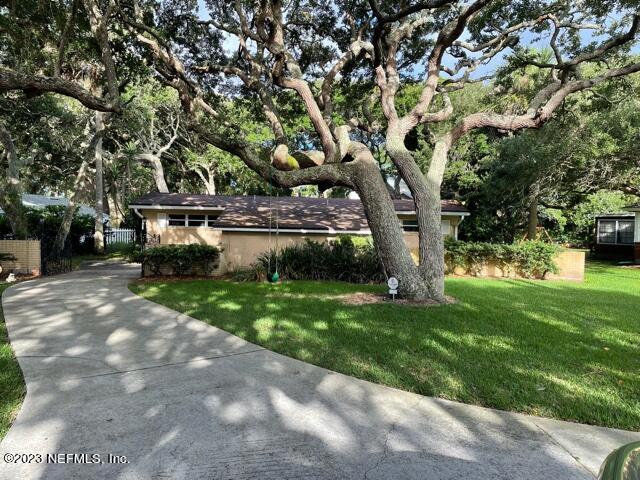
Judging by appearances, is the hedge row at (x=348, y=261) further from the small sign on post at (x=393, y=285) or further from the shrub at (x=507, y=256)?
the small sign on post at (x=393, y=285)

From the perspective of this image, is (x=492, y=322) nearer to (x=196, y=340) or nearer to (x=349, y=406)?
(x=349, y=406)

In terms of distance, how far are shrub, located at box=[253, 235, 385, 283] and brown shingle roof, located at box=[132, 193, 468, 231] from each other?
2527 mm

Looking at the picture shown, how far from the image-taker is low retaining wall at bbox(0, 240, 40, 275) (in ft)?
44.1

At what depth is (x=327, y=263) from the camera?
1349cm

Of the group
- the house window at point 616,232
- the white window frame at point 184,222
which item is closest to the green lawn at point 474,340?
the white window frame at point 184,222

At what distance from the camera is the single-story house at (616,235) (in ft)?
82.1

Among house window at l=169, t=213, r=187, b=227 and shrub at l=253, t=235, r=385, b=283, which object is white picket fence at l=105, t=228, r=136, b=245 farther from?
shrub at l=253, t=235, r=385, b=283

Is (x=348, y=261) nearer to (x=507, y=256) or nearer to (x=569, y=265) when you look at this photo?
(x=507, y=256)

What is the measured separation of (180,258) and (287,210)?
611 centimetres

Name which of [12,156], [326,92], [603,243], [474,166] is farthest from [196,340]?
[603,243]

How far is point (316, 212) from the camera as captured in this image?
61.2 ft

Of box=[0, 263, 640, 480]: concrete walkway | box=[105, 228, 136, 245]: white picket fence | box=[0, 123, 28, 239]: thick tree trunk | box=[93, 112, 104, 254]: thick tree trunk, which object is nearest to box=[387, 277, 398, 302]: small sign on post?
box=[0, 263, 640, 480]: concrete walkway

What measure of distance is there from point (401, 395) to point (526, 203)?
59.4 feet

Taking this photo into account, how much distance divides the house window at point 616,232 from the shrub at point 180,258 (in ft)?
83.4
